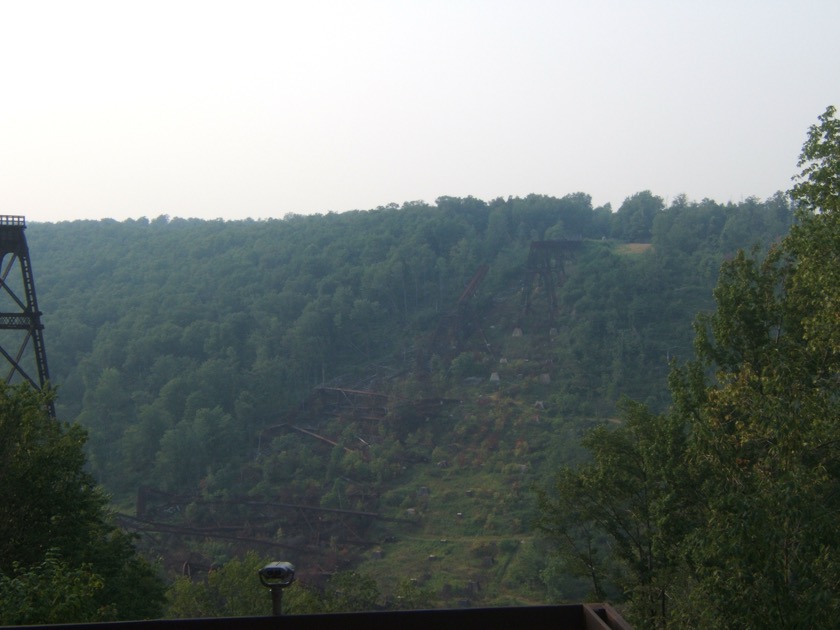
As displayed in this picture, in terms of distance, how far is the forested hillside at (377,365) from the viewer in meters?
33.7

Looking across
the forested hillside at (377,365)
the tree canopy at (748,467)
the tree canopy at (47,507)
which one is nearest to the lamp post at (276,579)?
the tree canopy at (748,467)

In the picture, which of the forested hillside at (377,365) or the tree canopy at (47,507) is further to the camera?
the forested hillside at (377,365)

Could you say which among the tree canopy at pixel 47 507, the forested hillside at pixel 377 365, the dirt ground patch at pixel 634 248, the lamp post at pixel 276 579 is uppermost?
the lamp post at pixel 276 579

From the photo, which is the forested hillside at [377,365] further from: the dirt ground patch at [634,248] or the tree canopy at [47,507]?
the tree canopy at [47,507]

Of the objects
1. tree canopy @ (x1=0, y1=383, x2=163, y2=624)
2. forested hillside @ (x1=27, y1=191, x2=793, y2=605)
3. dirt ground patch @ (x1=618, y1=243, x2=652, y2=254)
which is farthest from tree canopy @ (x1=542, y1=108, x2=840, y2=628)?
dirt ground patch @ (x1=618, y1=243, x2=652, y2=254)

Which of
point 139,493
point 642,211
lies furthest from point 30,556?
point 642,211

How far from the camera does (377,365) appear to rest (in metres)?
52.4

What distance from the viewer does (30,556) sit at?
9.33 metres

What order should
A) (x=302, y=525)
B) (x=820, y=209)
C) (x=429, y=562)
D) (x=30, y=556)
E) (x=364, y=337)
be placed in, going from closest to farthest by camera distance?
(x=820, y=209) < (x=30, y=556) < (x=429, y=562) < (x=302, y=525) < (x=364, y=337)

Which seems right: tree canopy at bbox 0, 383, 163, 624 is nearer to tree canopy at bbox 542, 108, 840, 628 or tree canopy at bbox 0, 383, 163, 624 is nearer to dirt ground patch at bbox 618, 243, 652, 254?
tree canopy at bbox 542, 108, 840, 628

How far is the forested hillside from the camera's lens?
33.7 metres

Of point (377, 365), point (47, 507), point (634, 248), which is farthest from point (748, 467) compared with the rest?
point (634, 248)

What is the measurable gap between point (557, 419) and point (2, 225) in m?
30.2

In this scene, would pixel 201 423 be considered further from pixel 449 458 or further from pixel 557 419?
pixel 557 419
